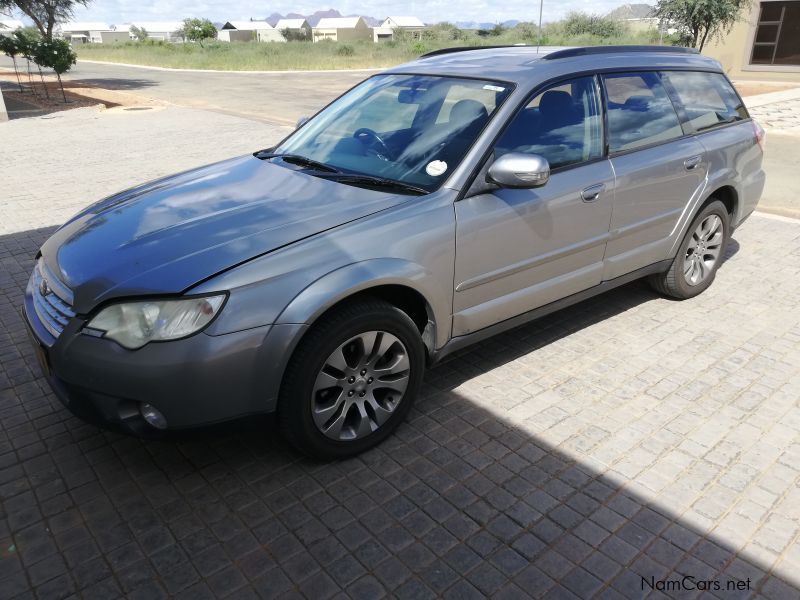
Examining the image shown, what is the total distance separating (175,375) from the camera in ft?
8.59

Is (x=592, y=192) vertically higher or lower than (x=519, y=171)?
lower

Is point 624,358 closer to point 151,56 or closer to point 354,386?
point 354,386

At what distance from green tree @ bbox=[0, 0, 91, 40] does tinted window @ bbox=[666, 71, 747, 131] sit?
90.0 ft

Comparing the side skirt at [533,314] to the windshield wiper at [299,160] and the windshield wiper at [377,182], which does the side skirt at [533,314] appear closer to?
the windshield wiper at [377,182]

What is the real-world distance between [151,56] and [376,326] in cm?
5354

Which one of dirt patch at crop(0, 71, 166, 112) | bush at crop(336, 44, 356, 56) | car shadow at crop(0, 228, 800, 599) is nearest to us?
car shadow at crop(0, 228, 800, 599)

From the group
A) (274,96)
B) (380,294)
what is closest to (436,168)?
(380,294)

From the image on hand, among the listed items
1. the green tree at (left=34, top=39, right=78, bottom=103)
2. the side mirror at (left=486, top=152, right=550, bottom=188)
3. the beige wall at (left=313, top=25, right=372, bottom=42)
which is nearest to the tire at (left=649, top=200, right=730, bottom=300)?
the side mirror at (left=486, top=152, right=550, bottom=188)

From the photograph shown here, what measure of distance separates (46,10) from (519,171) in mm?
31771

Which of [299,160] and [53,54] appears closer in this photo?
[299,160]

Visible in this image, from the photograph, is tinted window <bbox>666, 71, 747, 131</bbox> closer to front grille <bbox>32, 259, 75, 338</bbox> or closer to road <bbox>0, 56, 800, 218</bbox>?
road <bbox>0, 56, 800, 218</bbox>

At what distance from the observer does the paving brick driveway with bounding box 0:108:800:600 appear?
8.38ft

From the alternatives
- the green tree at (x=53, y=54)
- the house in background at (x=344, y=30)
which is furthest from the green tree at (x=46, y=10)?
the house in background at (x=344, y=30)

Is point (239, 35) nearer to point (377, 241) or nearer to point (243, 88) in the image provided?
point (243, 88)
